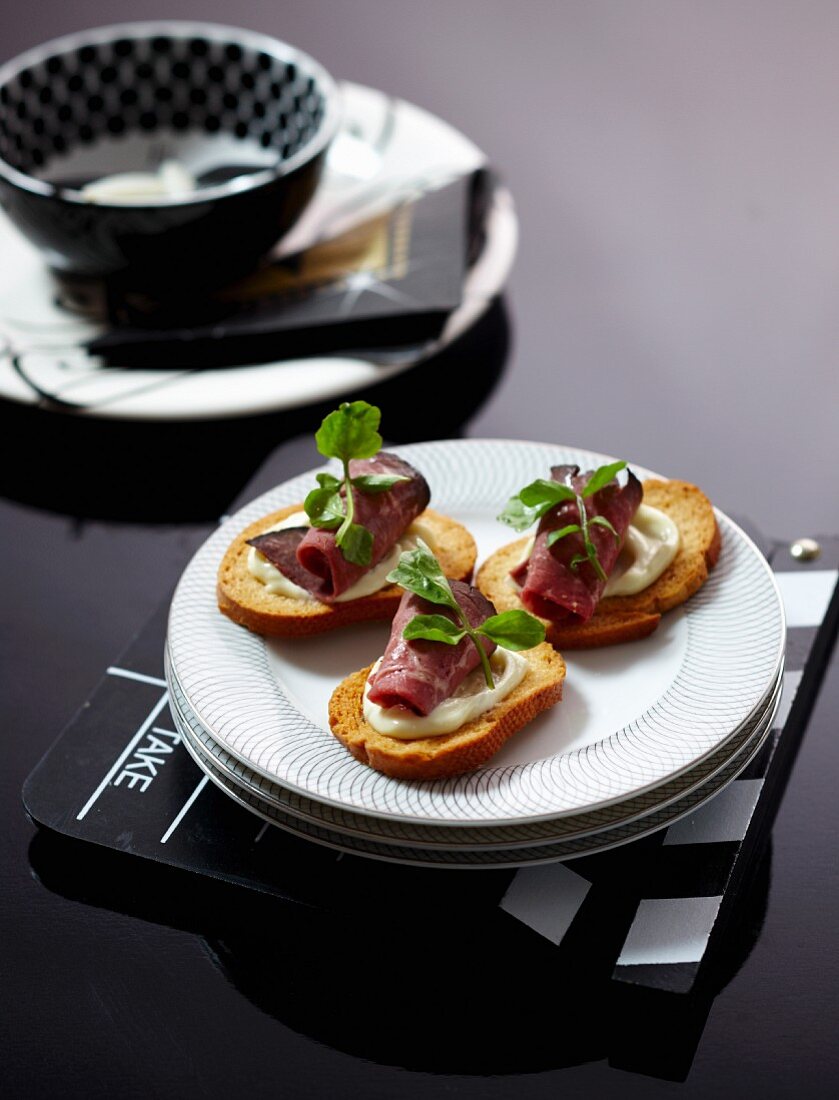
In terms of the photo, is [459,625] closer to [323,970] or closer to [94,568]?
[323,970]

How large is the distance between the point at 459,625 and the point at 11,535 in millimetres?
809

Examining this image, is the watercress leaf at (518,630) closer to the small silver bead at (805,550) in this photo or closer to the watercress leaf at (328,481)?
the watercress leaf at (328,481)

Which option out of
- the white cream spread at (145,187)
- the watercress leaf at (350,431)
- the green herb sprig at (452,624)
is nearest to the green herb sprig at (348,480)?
the watercress leaf at (350,431)

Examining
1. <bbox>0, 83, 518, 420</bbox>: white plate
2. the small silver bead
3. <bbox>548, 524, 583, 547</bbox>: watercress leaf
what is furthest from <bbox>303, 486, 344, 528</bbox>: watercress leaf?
the small silver bead

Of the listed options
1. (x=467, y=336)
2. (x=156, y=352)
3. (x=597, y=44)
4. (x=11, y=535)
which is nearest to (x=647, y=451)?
(x=467, y=336)

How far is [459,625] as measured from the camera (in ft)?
4.53

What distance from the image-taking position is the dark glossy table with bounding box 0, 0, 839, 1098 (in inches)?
47.4

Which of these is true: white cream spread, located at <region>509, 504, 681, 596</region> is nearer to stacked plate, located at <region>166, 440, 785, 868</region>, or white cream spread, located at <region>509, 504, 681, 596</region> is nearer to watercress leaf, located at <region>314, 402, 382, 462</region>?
stacked plate, located at <region>166, 440, 785, 868</region>

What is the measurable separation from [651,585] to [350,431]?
0.38 metres

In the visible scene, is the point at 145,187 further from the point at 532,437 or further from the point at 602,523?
the point at 602,523

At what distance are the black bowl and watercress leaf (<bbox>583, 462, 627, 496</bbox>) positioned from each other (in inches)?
34.8

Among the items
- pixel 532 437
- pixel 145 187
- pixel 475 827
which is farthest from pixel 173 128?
pixel 475 827

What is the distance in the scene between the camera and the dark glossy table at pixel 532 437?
3.95ft

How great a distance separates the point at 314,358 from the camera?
204 centimetres
